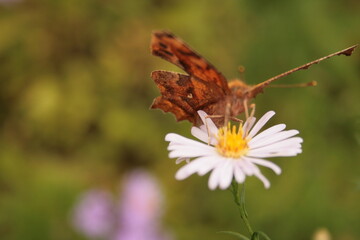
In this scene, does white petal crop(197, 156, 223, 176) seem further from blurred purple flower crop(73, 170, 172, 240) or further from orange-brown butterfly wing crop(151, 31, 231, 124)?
blurred purple flower crop(73, 170, 172, 240)

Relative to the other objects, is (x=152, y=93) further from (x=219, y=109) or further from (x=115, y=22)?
(x=219, y=109)

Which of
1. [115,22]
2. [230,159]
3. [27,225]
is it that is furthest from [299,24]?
[230,159]

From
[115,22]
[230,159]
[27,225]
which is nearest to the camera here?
[230,159]

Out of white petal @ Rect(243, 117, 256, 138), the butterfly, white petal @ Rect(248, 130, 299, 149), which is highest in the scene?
the butterfly

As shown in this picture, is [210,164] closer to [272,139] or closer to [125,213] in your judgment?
[272,139]

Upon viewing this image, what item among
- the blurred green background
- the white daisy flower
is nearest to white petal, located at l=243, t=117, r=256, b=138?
the white daisy flower

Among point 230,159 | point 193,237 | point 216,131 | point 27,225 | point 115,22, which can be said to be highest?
point 115,22

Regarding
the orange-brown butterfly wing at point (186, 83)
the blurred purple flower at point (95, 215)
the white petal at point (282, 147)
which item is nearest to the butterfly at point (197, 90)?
the orange-brown butterfly wing at point (186, 83)
